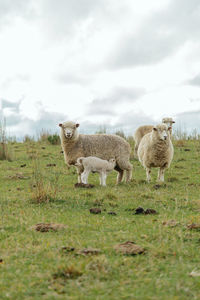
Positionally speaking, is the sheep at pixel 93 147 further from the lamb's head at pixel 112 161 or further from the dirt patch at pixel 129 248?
the dirt patch at pixel 129 248

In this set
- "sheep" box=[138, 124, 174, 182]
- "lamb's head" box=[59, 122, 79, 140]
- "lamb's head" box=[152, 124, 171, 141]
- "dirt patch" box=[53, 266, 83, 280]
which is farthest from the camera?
"sheep" box=[138, 124, 174, 182]

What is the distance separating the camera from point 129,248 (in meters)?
4.01

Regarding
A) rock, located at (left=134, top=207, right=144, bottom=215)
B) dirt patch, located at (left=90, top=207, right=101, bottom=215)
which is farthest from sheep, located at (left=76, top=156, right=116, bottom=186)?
rock, located at (left=134, top=207, right=144, bottom=215)

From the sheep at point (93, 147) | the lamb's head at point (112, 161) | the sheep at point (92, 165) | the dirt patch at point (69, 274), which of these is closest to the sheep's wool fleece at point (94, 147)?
the sheep at point (93, 147)

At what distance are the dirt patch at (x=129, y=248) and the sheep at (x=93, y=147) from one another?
611 cm

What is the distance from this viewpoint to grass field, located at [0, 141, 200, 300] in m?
3.10

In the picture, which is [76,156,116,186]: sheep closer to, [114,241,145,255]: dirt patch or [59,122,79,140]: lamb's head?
[59,122,79,140]: lamb's head

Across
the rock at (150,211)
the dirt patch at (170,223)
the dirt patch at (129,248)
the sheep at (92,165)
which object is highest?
the sheep at (92,165)

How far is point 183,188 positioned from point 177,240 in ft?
16.1

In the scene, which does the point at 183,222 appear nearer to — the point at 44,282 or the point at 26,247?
the point at 26,247

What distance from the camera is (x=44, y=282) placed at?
10.6 ft

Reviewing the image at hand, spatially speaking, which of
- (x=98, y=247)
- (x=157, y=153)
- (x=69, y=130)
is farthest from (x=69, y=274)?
(x=157, y=153)

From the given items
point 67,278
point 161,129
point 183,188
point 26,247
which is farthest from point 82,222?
point 161,129

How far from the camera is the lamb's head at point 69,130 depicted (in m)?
9.96
